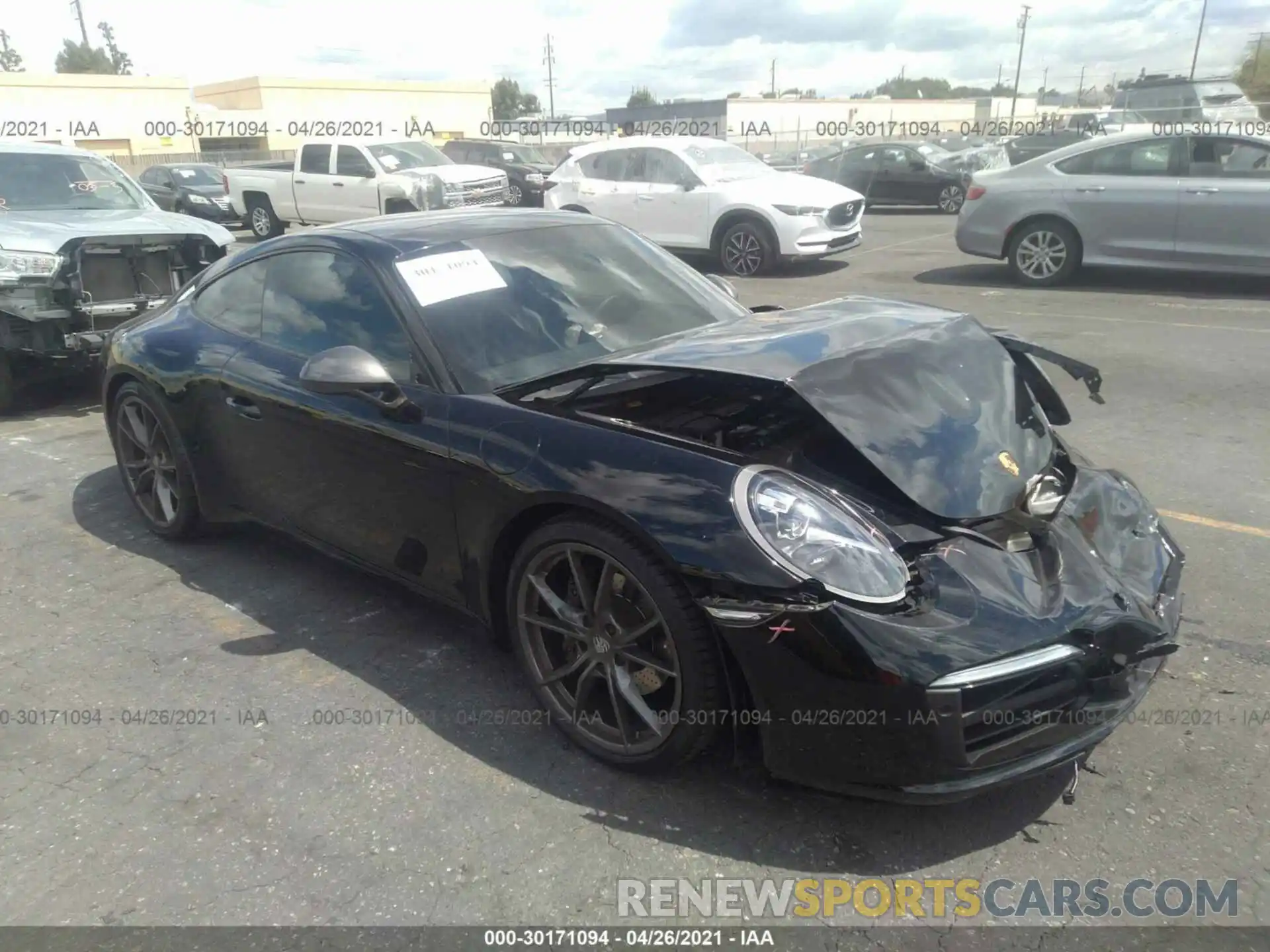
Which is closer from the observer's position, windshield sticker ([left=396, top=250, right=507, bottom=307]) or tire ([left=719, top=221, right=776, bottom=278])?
windshield sticker ([left=396, top=250, right=507, bottom=307])

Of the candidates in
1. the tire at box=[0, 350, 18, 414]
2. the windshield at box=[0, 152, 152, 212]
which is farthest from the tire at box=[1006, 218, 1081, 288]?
the tire at box=[0, 350, 18, 414]

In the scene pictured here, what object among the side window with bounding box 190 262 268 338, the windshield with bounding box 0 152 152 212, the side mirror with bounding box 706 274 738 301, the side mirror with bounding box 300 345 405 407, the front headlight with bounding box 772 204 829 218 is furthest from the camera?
the front headlight with bounding box 772 204 829 218

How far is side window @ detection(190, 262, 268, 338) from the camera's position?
4109 millimetres

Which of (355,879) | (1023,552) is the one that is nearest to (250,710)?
(355,879)

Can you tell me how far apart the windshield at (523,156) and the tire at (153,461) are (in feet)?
63.9

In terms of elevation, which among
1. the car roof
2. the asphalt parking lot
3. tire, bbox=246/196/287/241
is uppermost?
the car roof

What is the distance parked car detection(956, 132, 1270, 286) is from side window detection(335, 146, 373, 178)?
10.6 m

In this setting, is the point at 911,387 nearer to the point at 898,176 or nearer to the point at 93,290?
the point at 93,290

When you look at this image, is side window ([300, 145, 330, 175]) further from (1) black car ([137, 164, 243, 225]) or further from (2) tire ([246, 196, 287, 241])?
(1) black car ([137, 164, 243, 225])

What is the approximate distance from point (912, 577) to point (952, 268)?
11.2 m

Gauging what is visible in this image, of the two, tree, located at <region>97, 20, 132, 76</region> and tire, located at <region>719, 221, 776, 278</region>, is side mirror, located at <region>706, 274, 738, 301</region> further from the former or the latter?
tree, located at <region>97, 20, 132, 76</region>

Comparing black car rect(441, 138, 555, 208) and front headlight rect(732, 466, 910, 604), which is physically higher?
front headlight rect(732, 466, 910, 604)

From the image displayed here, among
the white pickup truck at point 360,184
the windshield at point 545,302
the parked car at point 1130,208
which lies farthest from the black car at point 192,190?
the windshield at point 545,302

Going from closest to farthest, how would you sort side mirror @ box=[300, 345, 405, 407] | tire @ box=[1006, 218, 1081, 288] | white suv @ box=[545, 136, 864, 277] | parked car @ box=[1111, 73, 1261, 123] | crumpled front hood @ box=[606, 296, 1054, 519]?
1. crumpled front hood @ box=[606, 296, 1054, 519]
2. side mirror @ box=[300, 345, 405, 407]
3. tire @ box=[1006, 218, 1081, 288]
4. white suv @ box=[545, 136, 864, 277]
5. parked car @ box=[1111, 73, 1261, 123]
